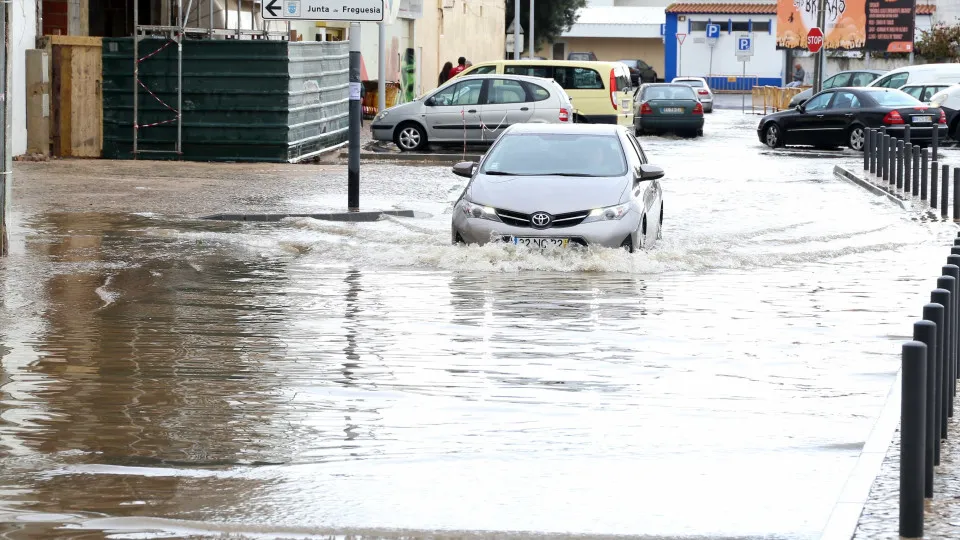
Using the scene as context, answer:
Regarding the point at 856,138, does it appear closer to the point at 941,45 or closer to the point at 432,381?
the point at 432,381

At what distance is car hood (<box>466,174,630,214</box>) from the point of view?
14.2m

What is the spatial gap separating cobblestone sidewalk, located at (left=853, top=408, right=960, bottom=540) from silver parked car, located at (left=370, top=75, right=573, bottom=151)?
23.0 m

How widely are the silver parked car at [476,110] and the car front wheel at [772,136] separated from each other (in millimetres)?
7031

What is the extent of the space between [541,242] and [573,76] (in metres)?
20.1

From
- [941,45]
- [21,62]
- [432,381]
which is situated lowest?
[432,381]

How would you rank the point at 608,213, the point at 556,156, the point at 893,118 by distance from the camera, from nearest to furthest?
the point at 608,213 < the point at 556,156 < the point at 893,118

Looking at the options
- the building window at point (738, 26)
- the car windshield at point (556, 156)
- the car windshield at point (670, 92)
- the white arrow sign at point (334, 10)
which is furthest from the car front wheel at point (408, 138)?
the building window at point (738, 26)

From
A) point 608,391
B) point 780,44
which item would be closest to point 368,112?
point 780,44

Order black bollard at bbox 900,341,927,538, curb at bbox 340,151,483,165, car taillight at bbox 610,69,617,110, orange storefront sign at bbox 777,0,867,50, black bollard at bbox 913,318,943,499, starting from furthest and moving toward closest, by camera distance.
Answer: orange storefront sign at bbox 777,0,867,50
car taillight at bbox 610,69,617,110
curb at bbox 340,151,483,165
black bollard at bbox 913,318,943,499
black bollard at bbox 900,341,927,538

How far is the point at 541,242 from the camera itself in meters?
14.1

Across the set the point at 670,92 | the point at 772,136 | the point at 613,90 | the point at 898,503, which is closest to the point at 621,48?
the point at 670,92

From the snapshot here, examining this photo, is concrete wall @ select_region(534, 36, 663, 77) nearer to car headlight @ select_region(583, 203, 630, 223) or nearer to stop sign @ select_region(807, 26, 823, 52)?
stop sign @ select_region(807, 26, 823, 52)

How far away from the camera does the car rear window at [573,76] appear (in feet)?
110

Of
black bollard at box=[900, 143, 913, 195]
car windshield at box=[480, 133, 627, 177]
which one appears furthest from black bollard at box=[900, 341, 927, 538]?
black bollard at box=[900, 143, 913, 195]
